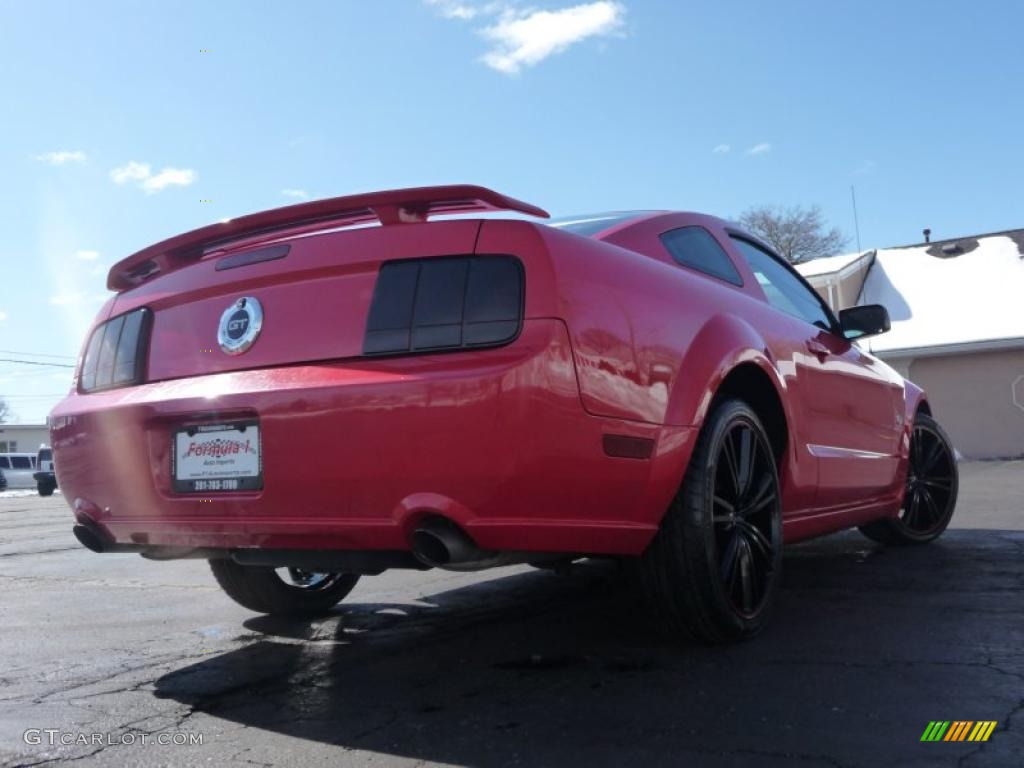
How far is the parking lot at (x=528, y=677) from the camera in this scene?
8.07 feet

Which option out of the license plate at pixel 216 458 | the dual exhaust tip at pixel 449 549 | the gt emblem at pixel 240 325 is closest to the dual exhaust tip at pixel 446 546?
the dual exhaust tip at pixel 449 549

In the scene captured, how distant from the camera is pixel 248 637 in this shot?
4.07 meters

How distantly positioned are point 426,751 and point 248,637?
1.82 meters

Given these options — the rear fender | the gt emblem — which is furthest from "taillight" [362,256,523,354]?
the rear fender

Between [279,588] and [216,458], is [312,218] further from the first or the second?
[279,588]

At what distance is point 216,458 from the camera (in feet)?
10.1

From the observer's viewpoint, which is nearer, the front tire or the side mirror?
the front tire

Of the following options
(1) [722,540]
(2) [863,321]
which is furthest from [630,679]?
(2) [863,321]

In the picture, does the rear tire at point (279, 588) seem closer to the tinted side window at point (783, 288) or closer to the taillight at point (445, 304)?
the taillight at point (445, 304)

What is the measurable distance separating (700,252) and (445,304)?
1404 millimetres

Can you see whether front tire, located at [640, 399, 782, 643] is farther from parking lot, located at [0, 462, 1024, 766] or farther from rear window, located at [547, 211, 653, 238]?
rear window, located at [547, 211, 653, 238]

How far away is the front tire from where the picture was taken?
3.12m

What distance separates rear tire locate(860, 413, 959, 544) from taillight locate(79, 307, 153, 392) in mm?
4079

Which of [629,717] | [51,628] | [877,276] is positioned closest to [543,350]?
[629,717]
